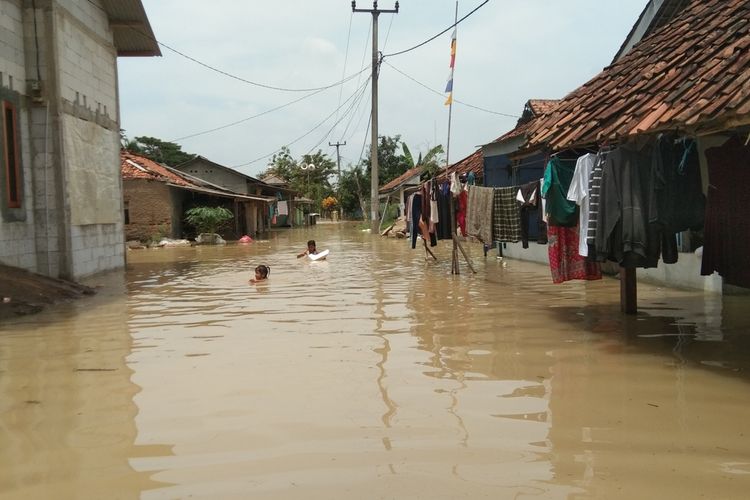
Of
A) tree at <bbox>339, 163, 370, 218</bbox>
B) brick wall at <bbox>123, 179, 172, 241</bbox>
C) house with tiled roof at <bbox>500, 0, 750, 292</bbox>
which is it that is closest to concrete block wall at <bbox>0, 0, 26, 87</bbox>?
house with tiled roof at <bbox>500, 0, 750, 292</bbox>

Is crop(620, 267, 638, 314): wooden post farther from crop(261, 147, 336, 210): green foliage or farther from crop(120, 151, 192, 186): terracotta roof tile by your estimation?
crop(261, 147, 336, 210): green foliage

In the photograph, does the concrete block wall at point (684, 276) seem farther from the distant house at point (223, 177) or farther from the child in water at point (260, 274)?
the distant house at point (223, 177)

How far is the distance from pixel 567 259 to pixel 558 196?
0.88 meters

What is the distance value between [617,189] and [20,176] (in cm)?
1026

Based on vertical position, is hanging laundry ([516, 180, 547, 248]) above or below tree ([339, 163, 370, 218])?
below

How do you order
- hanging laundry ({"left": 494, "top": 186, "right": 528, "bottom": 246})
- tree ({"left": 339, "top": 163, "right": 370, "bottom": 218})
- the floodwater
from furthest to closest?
tree ({"left": 339, "top": 163, "right": 370, "bottom": 218})
hanging laundry ({"left": 494, "top": 186, "right": 528, "bottom": 246})
the floodwater

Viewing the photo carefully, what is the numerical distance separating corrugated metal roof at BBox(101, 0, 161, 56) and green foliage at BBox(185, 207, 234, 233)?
1118 centimetres

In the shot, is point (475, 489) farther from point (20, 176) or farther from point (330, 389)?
point (20, 176)

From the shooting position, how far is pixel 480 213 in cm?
1347

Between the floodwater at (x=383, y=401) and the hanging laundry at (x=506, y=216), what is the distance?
3.38m

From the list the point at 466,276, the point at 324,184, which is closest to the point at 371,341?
the point at 466,276

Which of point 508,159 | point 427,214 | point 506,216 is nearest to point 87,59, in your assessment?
point 427,214

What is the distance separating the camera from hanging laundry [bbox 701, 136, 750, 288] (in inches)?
235

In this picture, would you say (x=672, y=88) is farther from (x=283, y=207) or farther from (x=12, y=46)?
(x=283, y=207)
